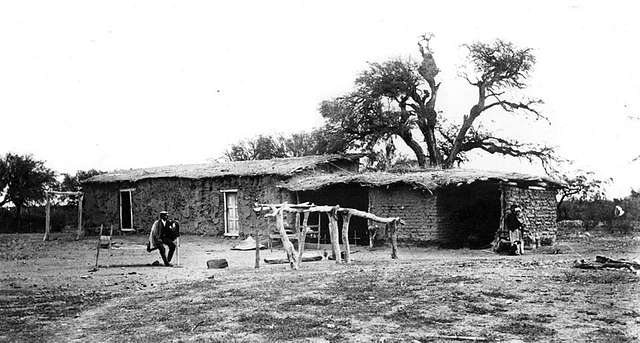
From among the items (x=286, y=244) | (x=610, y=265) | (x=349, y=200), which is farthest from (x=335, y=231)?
(x=349, y=200)

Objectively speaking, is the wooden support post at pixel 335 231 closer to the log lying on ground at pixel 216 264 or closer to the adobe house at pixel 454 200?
the log lying on ground at pixel 216 264

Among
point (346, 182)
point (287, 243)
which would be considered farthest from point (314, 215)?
point (287, 243)

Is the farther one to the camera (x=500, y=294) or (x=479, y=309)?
(x=500, y=294)

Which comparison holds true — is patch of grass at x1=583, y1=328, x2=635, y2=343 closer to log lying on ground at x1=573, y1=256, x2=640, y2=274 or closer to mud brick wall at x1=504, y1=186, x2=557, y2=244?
log lying on ground at x1=573, y1=256, x2=640, y2=274

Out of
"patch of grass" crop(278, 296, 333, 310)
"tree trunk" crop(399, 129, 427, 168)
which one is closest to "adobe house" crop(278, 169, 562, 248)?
"patch of grass" crop(278, 296, 333, 310)

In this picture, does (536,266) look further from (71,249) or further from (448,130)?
(448,130)

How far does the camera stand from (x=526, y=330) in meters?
7.63

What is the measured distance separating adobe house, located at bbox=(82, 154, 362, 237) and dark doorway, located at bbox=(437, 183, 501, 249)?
20.0ft

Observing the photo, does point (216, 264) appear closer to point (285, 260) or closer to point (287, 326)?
point (285, 260)

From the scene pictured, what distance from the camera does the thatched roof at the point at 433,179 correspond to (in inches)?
785

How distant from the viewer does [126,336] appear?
7918mm

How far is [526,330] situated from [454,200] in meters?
14.4

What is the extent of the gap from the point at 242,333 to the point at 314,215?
18.6 m

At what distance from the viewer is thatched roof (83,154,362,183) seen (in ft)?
82.3
